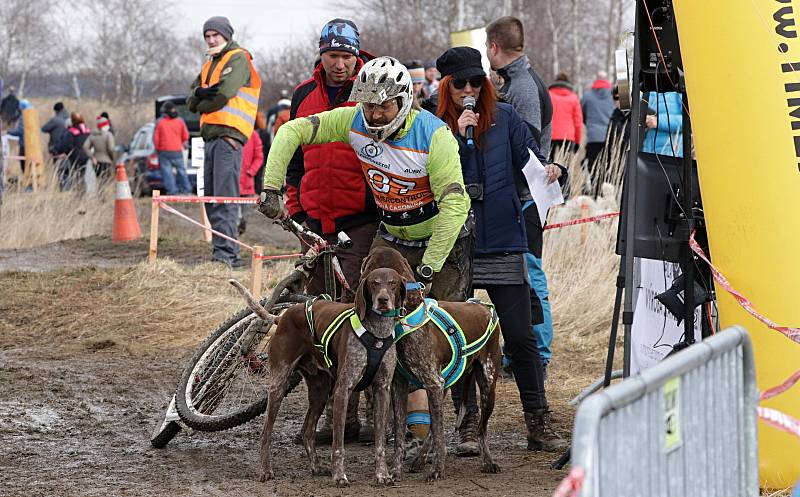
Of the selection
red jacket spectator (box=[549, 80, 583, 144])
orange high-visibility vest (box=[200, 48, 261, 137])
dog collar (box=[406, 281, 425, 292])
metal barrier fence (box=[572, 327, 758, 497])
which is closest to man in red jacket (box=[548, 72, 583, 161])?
red jacket spectator (box=[549, 80, 583, 144])

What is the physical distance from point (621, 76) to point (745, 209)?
3.68 feet

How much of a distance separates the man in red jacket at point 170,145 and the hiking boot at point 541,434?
17221 mm

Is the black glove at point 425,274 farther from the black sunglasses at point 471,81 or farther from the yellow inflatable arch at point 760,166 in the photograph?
the yellow inflatable arch at point 760,166

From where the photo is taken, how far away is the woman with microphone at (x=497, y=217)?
22.6 ft

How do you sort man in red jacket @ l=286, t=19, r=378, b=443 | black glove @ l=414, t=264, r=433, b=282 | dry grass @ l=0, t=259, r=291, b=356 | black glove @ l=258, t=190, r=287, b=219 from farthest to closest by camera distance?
dry grass @ l=0, t=259, r=291, b=356
man in red jacket @ l=286, t=19, r=378, b=443
black glove @ l=258, t=190, r=287, b=219
black glove @ l=414, t=264, r=433, b=282

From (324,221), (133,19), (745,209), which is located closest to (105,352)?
(324,221)

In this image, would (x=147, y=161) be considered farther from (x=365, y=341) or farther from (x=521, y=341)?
(x=365, y=341)

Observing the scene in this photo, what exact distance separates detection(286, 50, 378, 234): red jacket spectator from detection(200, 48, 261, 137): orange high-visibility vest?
5.13m

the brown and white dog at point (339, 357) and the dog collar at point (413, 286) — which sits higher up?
the dog collar at point (413, 286)

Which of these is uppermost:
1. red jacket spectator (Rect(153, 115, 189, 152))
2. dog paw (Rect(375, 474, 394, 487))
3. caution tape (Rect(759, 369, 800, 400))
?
red jacket spectator (Rect(153, 115, 189, 152))

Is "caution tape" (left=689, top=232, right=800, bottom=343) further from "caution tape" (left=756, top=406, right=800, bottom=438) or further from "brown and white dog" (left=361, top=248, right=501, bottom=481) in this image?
"caution tape" (left=756, top=406, right=800, bottom=438)

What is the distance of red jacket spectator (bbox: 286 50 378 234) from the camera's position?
7.15m

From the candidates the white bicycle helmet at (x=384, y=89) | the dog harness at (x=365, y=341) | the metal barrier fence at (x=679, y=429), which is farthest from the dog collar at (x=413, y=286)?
the metal barrier fence at (x=679, y=429)

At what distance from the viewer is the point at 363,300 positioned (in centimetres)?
578
